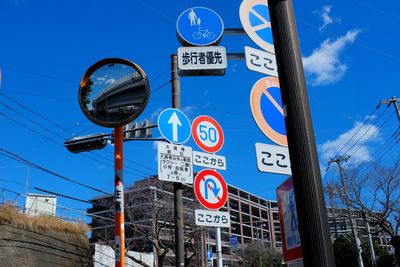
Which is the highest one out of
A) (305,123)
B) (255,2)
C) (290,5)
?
(255,2)

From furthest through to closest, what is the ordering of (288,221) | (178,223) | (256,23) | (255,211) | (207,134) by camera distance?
(255,211), (178,223), (207,134), (256,23), (288,221)

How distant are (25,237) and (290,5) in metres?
15.6

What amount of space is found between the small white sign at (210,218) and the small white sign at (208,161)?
2.64ft

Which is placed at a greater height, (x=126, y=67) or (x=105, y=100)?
(x=126, y=67)

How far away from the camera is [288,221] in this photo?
3.30m

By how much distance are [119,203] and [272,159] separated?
1.52m

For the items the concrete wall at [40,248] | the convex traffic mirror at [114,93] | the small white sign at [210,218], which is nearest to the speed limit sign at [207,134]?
the small white sign at [210,218]

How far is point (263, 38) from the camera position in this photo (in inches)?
181

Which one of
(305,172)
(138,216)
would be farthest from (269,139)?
(138,216)

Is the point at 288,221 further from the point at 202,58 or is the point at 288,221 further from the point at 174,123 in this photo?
the point at 174,123

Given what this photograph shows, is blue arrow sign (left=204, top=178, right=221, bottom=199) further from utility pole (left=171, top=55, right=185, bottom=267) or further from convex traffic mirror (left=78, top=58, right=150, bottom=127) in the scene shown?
convex traffic mirror (left=78, top=58, right=150, bottom=127)

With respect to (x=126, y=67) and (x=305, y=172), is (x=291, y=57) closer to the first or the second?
(x=305, y=172)

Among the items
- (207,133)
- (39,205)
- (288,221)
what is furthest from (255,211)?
(288,221)

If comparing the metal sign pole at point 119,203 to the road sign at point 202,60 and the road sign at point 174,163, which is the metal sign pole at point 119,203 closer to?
the road sign at point 202,60
